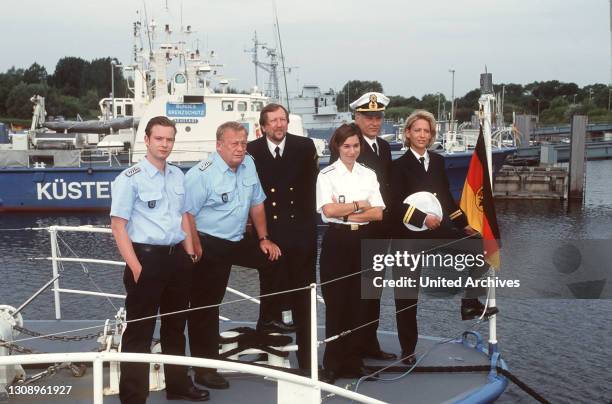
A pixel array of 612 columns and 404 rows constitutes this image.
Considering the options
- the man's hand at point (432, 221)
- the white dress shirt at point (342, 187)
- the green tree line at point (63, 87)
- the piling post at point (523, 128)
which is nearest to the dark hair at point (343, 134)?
the white dress shirt at point (342, 187)

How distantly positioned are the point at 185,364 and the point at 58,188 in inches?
890

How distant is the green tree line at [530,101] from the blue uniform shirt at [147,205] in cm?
6502

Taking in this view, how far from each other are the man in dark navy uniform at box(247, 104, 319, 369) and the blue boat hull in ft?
65.3

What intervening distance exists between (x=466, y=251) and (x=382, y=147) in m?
0.95

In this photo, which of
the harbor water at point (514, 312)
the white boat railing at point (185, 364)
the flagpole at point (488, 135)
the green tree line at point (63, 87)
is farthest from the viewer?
the green tree line at point (63, 87)

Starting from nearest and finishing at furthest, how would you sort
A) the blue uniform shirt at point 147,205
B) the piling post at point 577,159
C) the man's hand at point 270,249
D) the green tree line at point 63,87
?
the blue uniform shirt at point 147,205 → the man's hand at point 270,249 → the piling post at point 577,159 → the green tree line at point 63,87

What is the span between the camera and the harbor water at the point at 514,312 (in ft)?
27.2

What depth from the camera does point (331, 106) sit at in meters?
43.7

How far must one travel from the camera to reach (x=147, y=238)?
378 cm

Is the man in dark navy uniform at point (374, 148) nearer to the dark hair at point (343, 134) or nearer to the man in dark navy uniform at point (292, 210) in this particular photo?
the dark hair at point (343, 134)

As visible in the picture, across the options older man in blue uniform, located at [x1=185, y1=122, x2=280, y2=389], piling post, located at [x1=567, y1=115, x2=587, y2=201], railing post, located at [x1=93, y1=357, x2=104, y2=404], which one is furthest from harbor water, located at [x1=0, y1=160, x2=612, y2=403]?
piling post, located at [x1=567, y1=115, x2=587, y2=201]

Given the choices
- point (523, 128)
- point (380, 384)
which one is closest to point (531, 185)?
point (523, 128)

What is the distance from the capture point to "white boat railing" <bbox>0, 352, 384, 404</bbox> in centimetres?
267

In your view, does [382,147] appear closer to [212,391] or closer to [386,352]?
[386,352]
